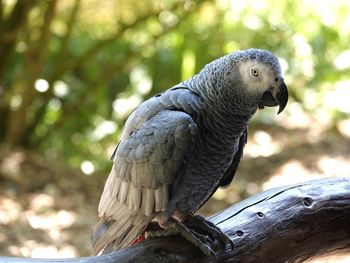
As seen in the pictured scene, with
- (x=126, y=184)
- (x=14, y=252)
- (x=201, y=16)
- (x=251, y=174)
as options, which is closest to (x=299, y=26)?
(x=201, y=16)

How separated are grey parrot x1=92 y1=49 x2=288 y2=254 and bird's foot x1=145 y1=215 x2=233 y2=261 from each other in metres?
0.03

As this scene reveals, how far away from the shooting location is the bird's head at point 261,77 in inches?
51.9

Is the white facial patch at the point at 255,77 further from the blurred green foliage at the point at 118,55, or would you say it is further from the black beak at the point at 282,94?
the blurred green foliage at the point at 118,55

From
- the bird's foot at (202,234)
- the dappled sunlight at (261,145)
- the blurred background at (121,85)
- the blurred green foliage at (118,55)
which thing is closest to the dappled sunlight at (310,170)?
the blurred background at (121,85)

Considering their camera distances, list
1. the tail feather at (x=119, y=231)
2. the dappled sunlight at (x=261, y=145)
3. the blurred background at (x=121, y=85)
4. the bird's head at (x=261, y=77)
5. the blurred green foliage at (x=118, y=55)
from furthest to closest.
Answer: the dappled sunlight at (x=261, y=145), the blurred green foliage at (x=118, y=55), the blurred background at (x=121, y=85), the tail feather at (x=119, y=231), the bird's head at (x=261, y=77)

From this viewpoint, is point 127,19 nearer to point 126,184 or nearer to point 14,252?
point 14,252

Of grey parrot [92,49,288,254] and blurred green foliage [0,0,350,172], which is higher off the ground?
blurred green foliage [0,0,350,172]

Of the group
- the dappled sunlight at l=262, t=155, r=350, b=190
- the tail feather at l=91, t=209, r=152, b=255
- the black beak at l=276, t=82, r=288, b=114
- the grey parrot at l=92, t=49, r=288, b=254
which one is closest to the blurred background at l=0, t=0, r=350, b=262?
the dappled sunlight at l=262, t=155, r=350, b=190

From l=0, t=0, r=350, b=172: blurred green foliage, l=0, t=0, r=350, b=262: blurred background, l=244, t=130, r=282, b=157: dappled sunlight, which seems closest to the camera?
l=0, t=0, r=350, b=262: blurred background

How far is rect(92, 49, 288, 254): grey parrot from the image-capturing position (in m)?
1.35

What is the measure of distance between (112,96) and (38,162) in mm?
660

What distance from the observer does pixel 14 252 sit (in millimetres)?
2467

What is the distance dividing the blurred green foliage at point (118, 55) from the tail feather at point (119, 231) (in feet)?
5.55

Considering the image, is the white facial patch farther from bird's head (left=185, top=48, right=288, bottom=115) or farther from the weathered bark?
the weathered bark
